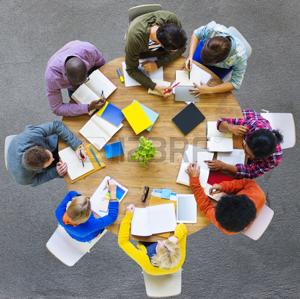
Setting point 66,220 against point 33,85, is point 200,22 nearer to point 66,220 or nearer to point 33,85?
point 33,85

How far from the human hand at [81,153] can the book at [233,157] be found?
93 centimetres

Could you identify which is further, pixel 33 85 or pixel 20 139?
pixel 33 85

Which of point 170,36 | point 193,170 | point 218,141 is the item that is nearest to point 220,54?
point 170,36

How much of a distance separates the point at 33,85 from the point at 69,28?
2.31 ft

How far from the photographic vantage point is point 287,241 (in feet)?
10.4

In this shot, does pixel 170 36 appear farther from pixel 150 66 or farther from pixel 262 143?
pixel 262 143

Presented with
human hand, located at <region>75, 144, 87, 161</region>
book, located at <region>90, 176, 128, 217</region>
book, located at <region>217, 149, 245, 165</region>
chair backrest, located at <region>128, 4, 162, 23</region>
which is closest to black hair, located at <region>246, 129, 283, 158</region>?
book, located at <region>217, 149, 245, 165</region>

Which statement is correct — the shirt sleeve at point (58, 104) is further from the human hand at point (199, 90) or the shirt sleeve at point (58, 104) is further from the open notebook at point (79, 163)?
the human hand at point (199, 90)

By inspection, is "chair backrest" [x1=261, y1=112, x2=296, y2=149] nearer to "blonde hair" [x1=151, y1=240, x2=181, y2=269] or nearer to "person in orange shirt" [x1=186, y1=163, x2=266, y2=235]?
"person in orange shirt" [x1=186, y1=163, x2=266, y2=235]

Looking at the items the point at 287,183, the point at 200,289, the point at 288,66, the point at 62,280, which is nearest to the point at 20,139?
the point at 62,280

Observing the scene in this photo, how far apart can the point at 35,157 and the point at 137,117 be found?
0.73 metres

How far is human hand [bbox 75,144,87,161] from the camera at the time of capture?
2310 millimetres

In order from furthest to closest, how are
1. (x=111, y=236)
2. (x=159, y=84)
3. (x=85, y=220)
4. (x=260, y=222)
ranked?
1. (x=111, y=236)
2. (x=159, y=84)
3. (x=260, y=222)
4. (x=85, y=220)

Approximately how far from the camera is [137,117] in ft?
7.68
